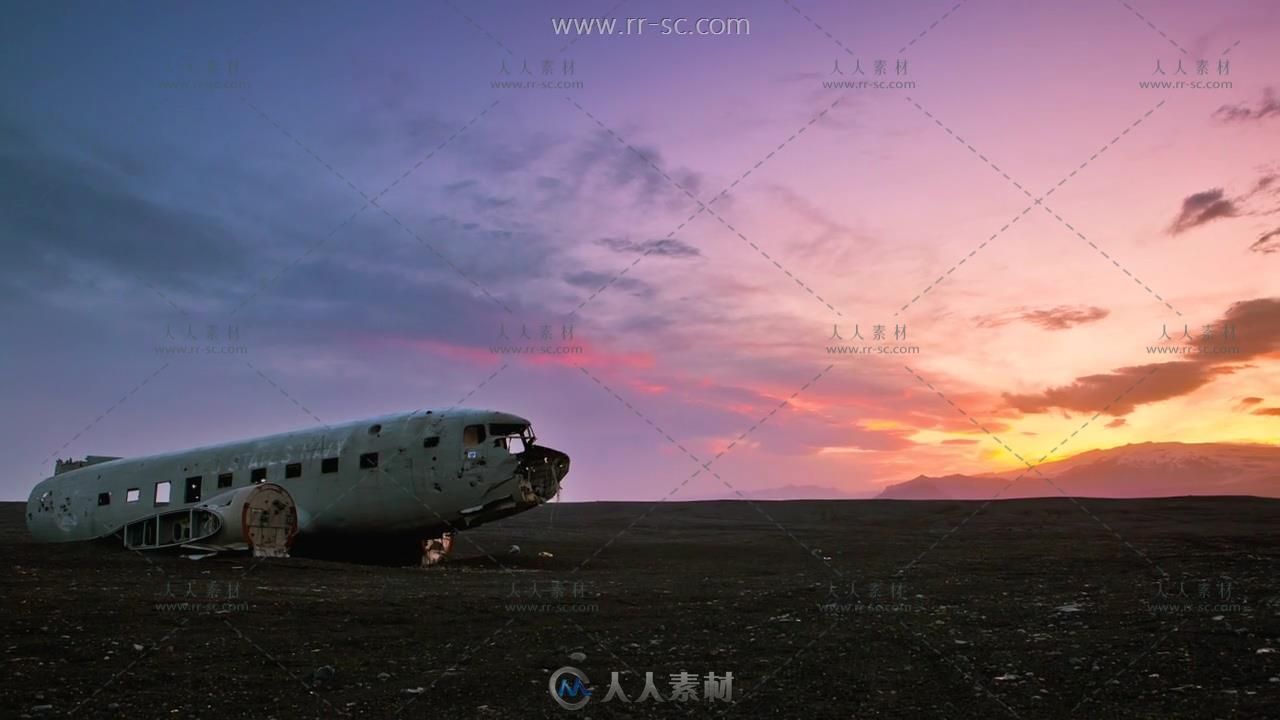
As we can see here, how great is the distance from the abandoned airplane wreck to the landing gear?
0.11 ft

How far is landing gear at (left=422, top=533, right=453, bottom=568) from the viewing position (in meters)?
27.0

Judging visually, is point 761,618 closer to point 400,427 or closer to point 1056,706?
point 1056,706

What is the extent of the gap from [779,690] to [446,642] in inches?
202

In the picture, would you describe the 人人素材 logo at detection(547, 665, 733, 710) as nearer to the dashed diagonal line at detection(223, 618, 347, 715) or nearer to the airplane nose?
the dashed diagonal line at detection(223, 618, 347, 715)

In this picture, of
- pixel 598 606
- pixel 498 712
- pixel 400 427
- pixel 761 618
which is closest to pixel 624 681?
pixel 498 712

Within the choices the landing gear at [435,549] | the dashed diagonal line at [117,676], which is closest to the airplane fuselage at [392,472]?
the landing gear at [435,549]

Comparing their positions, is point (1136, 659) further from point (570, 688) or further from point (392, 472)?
point (392, 472)

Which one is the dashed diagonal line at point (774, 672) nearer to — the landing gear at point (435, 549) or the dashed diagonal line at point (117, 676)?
the dashed diagonal line at point (117, 676)

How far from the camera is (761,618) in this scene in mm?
14227

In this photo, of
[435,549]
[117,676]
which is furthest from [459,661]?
[435,549]

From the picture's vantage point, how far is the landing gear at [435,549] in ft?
88.5

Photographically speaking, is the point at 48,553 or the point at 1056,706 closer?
the point at 1056,706

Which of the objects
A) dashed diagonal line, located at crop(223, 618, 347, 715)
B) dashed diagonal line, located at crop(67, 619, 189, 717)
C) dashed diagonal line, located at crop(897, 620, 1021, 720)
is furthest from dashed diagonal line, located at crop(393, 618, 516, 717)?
dashed diagonal line, located at crop(897, 620, 1021, 720)

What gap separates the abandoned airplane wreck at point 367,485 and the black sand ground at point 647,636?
1.98m
